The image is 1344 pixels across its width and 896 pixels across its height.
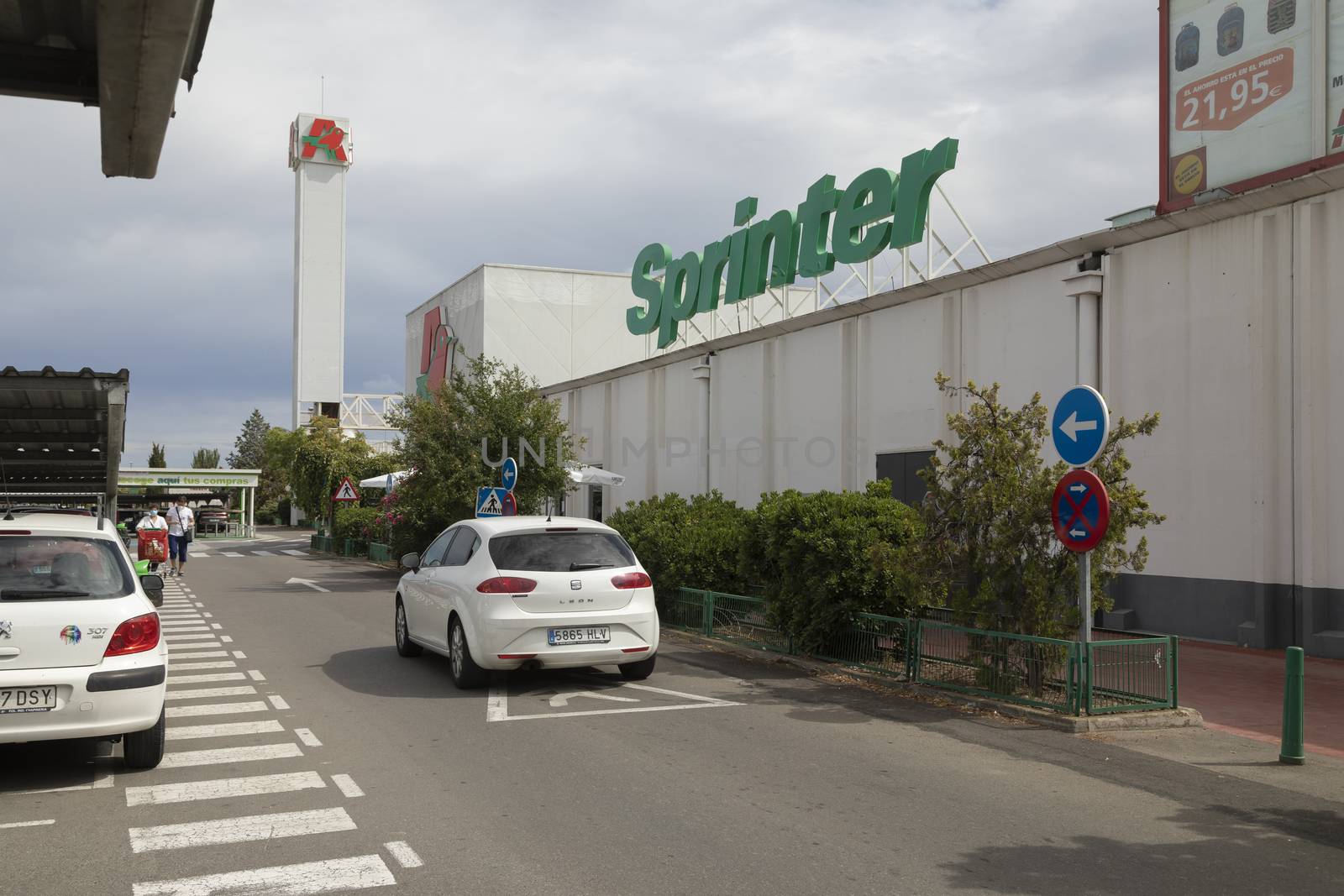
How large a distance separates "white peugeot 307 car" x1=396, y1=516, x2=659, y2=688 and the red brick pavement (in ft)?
16.4

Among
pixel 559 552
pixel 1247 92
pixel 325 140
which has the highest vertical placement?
pixel 325 140

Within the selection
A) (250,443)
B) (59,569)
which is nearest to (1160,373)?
(59,569)

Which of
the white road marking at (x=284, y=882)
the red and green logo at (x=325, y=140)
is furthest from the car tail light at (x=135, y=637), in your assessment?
the red and green logo at (x=325, y=140)

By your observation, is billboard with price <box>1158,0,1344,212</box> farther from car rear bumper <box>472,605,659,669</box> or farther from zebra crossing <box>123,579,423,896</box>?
zebra crossing <box>123,579,423,896</box>

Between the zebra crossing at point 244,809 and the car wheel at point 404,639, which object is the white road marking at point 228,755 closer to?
the zebra crossing at point 244,809

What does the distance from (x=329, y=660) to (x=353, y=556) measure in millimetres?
24988

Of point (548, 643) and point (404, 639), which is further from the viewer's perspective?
point (404, 639)

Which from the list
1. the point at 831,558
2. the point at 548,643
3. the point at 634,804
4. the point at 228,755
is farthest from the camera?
the point at 831,558

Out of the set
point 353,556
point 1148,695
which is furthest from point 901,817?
point 353,556

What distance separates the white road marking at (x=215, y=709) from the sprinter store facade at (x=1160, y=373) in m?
10.3

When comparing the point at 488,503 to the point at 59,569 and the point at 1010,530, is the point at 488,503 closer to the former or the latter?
the point at 1010,530

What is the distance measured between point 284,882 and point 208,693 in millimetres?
5698

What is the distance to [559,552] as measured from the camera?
10.4 metres

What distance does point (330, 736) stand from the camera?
8.23 m
